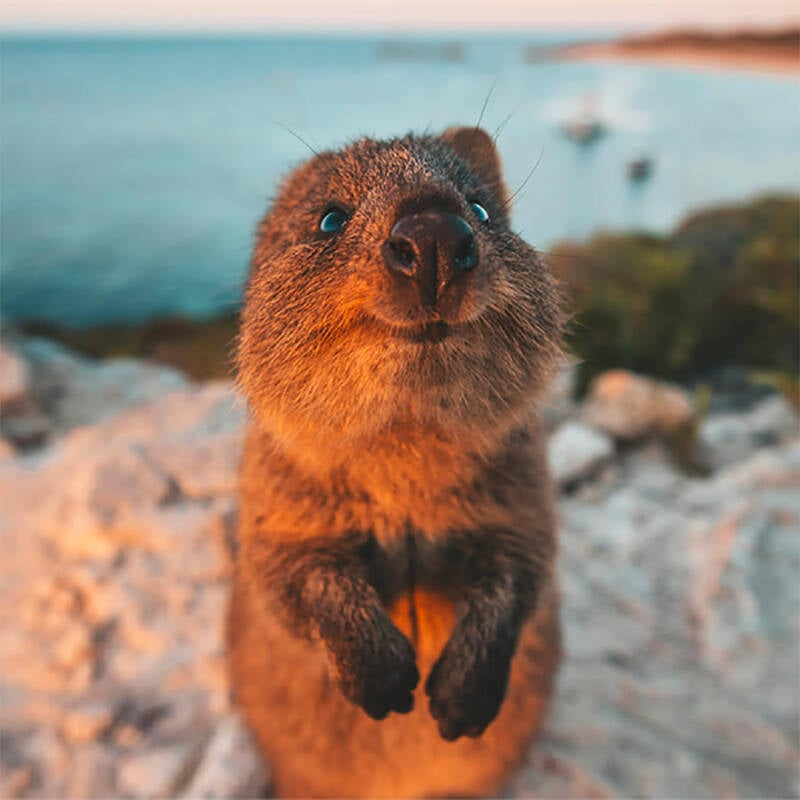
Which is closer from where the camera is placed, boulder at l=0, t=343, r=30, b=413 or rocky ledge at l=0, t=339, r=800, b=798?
rocky ledge at l=0, t=339, r=800, b=798

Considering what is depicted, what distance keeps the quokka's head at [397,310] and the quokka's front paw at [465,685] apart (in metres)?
0.76

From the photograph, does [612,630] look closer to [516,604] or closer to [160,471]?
[516,604]

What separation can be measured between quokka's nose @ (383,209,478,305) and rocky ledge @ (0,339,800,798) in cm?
152

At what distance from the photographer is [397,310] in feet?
6.11

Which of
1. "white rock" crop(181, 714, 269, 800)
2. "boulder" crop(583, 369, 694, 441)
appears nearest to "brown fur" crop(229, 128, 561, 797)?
"white rock" crop(181, 714, 269, 800)

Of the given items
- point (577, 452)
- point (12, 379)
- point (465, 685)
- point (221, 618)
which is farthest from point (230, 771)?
point (12, 379)

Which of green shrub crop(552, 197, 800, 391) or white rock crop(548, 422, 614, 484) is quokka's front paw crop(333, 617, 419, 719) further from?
green shrub crop(552, 197, 800, 391)

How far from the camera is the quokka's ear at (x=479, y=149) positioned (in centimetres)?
310

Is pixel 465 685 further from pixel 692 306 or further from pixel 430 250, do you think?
pixel 692 306

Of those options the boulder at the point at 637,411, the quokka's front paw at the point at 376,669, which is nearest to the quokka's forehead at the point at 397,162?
the quokka's front paw at the point at 376,669

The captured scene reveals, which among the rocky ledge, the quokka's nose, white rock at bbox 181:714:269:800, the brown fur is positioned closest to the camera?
the quokka's nose

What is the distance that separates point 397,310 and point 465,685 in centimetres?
140

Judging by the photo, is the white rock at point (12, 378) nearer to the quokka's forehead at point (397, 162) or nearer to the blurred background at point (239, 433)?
the blurred background at point (239, 433)

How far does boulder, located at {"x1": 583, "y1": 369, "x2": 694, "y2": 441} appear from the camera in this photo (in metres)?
7.05
